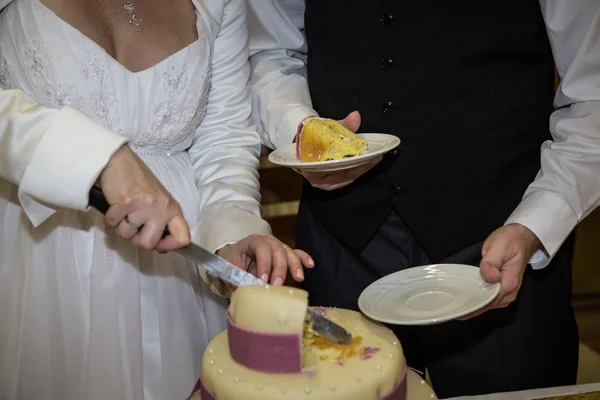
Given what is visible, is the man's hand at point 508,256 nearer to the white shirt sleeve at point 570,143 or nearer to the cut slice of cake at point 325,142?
the white shirt sleeve at point 570,143

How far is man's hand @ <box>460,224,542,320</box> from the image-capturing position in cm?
154

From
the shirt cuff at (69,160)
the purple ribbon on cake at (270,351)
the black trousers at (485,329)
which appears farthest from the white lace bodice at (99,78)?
the purple ribbon on cake at (270,351)

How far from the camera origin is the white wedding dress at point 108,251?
1612 mm

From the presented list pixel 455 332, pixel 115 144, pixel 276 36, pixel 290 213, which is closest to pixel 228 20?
pixel 276 36

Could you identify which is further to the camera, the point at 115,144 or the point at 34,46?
the point at 34,46

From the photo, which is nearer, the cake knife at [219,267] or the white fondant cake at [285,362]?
the white fondant cake at [285,362]

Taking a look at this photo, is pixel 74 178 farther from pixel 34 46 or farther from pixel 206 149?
pixel 206 149

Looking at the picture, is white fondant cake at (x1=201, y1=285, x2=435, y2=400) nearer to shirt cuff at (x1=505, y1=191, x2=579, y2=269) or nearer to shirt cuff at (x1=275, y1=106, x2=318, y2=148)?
shirt cuff at (x1=505, y1=191, x2=579, y2=269)

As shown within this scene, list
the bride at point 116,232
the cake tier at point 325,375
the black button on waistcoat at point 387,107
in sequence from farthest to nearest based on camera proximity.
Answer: the black button on waistcoat at point 387,107, the bride at point 116,232, the cake tier at point 325,375

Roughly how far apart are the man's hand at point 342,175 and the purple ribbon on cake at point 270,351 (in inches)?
24.6

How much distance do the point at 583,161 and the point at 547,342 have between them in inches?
18.3

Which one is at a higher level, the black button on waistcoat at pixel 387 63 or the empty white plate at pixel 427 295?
the black button on waistcoat at pixel 387 63

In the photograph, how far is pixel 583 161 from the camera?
1.79 metres

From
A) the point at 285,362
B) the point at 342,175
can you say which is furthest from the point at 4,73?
the point at 285,362
